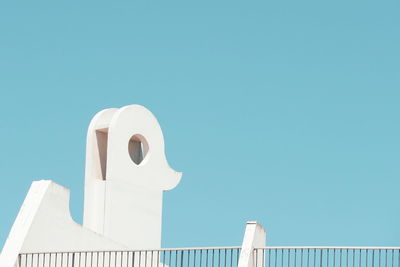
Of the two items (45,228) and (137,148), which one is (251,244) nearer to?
(45,228)

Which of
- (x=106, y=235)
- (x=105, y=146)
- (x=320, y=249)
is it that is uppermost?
(x=105, y=146)

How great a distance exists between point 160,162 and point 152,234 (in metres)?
1.89

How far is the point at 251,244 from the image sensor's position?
25.4 m

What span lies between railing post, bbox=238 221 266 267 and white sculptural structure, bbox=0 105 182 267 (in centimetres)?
404

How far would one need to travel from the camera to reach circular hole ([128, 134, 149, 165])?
31641 mm

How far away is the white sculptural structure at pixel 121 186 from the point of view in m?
27.6

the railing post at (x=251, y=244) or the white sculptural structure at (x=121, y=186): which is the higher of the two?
the white sculptural structure at (x=121, y=186)

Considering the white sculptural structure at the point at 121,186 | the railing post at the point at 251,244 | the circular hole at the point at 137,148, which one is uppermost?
the circular hole at the point at 137,148

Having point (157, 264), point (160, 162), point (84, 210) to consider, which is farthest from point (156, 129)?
point (157, 264)

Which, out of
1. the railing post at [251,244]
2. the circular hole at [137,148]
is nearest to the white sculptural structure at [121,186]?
the circular hole at [137,148]

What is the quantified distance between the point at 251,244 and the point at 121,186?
6.04 m

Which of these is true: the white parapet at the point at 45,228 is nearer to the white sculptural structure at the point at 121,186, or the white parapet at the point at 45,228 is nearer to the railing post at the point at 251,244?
the white sculptural structure at the point at 121,186

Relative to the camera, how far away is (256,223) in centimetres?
2580

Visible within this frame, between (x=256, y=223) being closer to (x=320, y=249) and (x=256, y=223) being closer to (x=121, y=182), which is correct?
(x=320, y=249)
